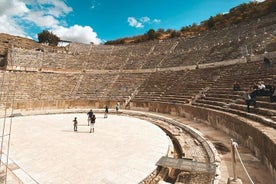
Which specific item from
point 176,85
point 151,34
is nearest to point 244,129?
point 176,85

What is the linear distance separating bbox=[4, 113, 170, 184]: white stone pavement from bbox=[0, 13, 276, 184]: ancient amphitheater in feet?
0.88

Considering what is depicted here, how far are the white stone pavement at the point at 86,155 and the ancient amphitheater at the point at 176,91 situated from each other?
10.5 inches

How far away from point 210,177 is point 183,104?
11.2 m

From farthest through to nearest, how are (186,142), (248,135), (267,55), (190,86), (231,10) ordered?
(231,10)
(190,86)
(267,55)
(186,142)
(248,135)

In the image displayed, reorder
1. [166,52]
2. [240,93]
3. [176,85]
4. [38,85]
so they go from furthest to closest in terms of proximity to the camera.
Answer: [166,52] → [38,85] → [176,85] → [240,93]

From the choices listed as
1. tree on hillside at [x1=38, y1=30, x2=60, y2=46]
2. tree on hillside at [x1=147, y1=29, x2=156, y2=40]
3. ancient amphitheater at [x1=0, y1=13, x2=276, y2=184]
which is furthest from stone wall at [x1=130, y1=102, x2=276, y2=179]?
tree on hillside at [x1=38, y1=30, x2=60, y2=46]

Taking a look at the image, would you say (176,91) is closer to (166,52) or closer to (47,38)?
(166,52)

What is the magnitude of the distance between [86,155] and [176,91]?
1455 cm

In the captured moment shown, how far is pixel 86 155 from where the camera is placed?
6.98 meters

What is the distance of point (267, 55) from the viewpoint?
1544 cm

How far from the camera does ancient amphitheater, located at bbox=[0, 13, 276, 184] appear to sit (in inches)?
234

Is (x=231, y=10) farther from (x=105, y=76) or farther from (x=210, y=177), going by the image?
(x=210, y=177)

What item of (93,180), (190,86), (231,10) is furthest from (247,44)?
(231,10)

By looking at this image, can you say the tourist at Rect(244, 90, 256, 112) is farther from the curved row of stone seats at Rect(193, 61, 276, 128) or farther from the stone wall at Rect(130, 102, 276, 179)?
the stone wall at Rect(130, 102, 276, 179)
